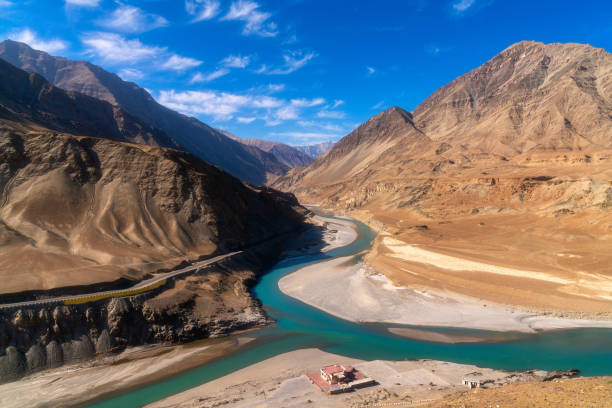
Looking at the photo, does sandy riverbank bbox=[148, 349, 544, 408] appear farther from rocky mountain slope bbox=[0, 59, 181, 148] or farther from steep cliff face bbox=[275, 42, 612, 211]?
steep cliff face bbox=[275, 42, 612, 211]

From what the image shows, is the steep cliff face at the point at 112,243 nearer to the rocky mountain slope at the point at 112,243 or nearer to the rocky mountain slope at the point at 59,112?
the rocky mountain slope at the point at 112,243

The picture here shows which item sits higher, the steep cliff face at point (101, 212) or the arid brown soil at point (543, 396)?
the steep cliff face at point (101, 212)

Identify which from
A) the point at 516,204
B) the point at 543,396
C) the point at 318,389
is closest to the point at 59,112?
the point at 318,389

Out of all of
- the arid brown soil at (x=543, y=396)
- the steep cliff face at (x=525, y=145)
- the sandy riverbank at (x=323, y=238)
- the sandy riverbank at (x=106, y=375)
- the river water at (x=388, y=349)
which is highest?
the steep cliff face at (x=525, y=145)

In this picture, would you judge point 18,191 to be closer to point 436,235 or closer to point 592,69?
point 436,235

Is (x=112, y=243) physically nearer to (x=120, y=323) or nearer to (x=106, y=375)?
(x=120, y=323)

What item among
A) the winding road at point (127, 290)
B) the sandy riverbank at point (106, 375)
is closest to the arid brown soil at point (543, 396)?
the sandy riverbank at point (106, 375)

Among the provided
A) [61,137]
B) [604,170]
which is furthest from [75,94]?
[604,170]
